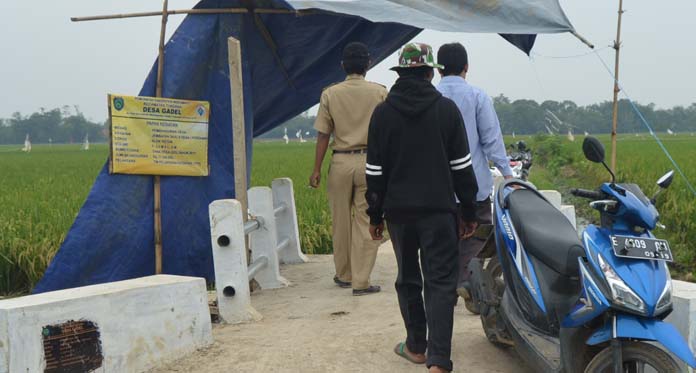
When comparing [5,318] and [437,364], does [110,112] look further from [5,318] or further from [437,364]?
[437,364]

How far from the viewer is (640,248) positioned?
3.02 meters

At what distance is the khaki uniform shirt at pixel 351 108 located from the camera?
5.69m

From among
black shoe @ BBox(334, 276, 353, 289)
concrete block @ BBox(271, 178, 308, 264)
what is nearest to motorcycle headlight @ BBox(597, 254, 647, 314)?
black shoe @ BBox(334, 276, 353, 289)

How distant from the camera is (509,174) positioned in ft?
15.3

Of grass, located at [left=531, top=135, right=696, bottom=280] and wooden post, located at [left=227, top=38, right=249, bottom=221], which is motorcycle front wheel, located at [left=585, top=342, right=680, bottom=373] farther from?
grass, located at [left=531, top=135, right=696, bottom=280]

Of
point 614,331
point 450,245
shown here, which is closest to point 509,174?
point 450,245

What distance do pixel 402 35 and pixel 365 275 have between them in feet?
7.97

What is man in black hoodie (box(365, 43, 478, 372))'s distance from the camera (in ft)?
12.2

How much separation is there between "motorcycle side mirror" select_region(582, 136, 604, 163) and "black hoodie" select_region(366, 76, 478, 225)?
0.70m

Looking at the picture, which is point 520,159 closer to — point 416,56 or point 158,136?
point 158,136

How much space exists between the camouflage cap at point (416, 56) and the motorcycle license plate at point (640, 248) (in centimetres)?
130

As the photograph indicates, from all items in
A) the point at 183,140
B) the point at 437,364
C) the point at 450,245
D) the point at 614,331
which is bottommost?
the point at 437,364

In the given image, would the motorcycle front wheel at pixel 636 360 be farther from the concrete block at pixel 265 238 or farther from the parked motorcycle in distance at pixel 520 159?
the parked motorcycle in distance at pixel 520 159

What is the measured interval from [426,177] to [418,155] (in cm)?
11
